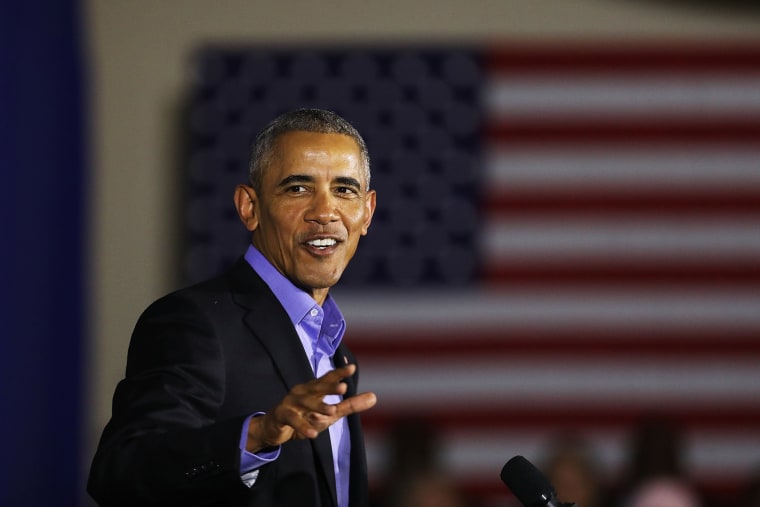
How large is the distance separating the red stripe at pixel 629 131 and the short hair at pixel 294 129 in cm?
407

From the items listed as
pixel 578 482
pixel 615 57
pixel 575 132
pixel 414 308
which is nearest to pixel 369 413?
pixel 414 308

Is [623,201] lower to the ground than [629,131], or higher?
lower

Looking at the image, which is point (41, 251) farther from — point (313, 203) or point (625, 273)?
point (313, 203)

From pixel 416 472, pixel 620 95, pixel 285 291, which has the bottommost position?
pixel 416 472

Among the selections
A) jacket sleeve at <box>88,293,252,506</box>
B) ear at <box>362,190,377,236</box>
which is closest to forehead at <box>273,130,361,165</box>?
ear at <box>362,190,377,236</box>

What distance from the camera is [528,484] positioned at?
1.43 metres

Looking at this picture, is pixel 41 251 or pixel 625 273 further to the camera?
pixel 625 273

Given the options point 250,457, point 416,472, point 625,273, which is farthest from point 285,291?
point 625,273

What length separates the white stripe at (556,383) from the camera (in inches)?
214

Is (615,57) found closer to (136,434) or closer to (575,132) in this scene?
(575,132)

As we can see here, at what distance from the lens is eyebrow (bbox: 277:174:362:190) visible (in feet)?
4.84

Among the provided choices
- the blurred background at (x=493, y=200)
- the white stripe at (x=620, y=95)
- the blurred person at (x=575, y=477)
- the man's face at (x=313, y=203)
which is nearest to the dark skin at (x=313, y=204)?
the man's face at (x=313, y=203)

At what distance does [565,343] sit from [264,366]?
413cm

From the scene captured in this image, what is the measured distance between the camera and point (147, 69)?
5637 mm
